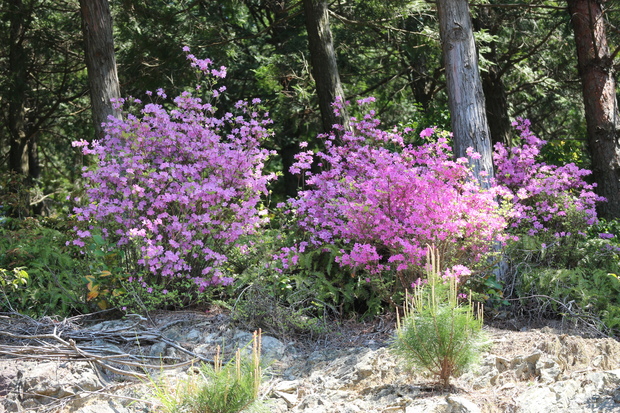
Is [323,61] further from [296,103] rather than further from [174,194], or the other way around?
[174,194]

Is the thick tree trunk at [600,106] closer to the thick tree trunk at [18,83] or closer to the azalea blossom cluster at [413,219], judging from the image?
the azalea blossom cluster at [413,219]

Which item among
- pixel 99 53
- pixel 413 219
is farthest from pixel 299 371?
pixel 99 53

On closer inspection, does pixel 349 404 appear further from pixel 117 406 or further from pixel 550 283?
pixel 550 283

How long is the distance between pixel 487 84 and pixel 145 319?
826 cm

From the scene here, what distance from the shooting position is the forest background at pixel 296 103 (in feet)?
17.7

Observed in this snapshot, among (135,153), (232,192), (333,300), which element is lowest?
(333,300)

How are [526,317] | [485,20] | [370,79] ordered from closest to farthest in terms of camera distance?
[526,317], [485,20], [370,79]

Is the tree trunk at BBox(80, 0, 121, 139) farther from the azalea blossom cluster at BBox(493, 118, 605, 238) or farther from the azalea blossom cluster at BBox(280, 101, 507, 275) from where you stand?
the azalea blossom cluster at BBox(493, 118, 605, 238)

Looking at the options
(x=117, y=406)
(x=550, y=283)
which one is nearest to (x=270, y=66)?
(x=550, y=283)

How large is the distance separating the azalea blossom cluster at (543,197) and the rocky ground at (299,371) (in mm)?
2147

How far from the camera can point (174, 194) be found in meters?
5.27

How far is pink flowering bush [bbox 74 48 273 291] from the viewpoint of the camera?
5.20 metres

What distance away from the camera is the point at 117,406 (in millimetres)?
3678

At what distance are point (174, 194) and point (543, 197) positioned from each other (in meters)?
4.34
